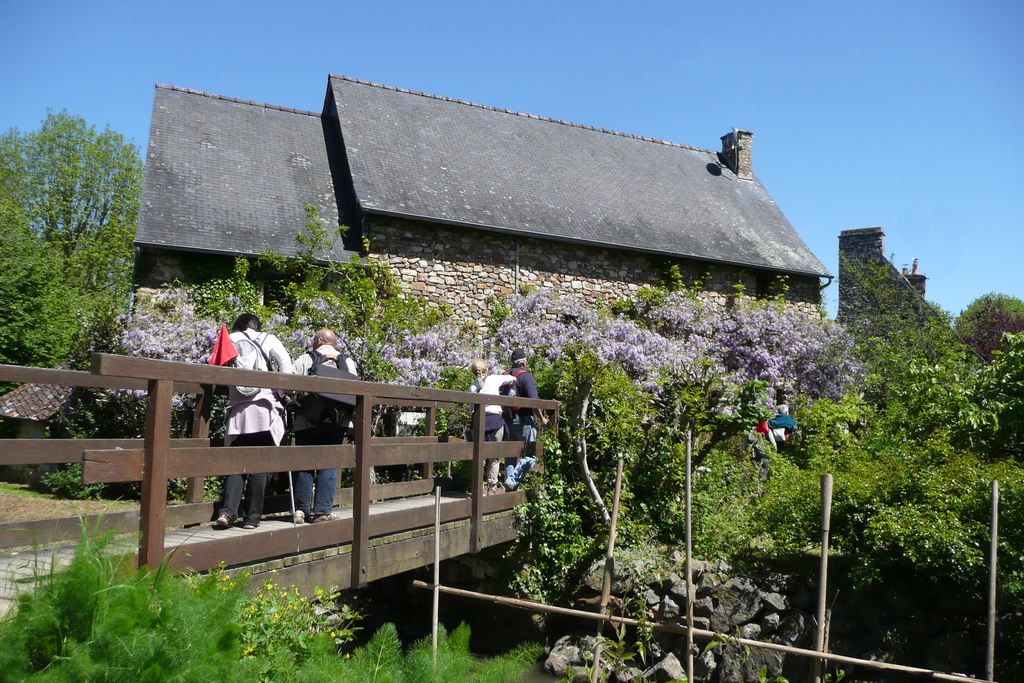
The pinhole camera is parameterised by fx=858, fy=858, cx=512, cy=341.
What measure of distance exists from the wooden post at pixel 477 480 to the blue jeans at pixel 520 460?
1308mm

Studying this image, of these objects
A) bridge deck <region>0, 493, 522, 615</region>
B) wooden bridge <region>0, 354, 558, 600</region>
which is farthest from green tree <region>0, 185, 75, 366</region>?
bridge deck <region>0, 493, 522, 615</region>

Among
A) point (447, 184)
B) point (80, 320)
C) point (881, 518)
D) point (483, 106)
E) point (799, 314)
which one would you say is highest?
point (483, 106)

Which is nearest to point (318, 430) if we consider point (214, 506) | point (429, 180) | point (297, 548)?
point (214, 506)

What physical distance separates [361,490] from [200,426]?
132 centimetres

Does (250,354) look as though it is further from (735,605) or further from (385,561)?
(735,605)

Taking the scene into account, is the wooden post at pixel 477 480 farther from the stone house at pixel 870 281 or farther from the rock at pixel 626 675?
the stone house at pixel 870 281

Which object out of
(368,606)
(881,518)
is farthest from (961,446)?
(368,606)

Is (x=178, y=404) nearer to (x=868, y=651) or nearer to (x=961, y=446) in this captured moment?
(x=868, y=651)

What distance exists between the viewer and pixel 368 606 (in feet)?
30.8

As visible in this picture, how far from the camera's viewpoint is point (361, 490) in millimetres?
5164

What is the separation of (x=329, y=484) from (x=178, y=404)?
6.51 m

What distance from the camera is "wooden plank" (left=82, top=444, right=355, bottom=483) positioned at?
349cm

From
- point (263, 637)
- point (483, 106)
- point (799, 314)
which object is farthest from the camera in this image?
point (483, 106)

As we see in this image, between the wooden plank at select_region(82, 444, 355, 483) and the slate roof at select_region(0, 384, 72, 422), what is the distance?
417 inches
